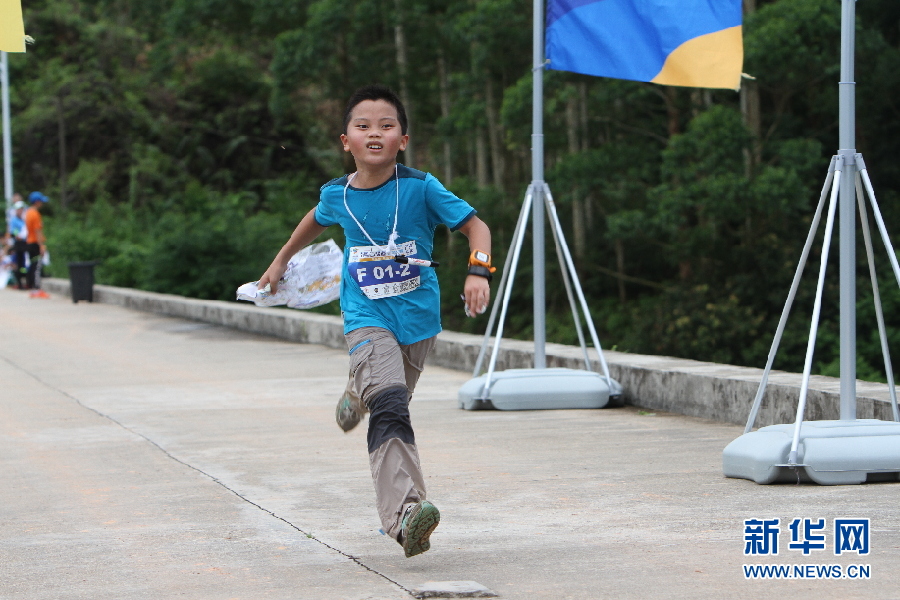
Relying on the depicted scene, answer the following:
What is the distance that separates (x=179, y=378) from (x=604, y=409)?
15.0 feet

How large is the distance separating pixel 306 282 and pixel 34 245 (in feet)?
77.2

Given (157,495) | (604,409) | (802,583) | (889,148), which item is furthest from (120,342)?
(889,148)

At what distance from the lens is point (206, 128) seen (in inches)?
2222

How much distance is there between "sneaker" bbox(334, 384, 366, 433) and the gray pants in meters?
0.29

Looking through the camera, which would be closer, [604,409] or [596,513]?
[596,513]

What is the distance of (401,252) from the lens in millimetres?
5578

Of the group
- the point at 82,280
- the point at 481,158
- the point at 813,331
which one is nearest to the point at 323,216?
the point at 813,331

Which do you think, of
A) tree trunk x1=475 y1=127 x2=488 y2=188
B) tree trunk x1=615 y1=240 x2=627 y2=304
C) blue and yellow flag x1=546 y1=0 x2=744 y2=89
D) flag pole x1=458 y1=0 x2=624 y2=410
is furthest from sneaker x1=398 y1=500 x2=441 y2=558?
tree trunk x1=475 y1=127 x2=488 y2=188

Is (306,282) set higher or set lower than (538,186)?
lower

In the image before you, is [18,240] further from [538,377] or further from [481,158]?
[538,377]

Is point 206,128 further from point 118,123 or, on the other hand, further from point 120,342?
point 120,342

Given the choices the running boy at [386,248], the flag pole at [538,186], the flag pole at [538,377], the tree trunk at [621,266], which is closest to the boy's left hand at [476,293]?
the running boy at [386,248]

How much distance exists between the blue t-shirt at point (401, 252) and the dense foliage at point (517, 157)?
1370cm

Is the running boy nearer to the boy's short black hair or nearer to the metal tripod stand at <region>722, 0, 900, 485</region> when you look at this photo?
the boy's short black hair
